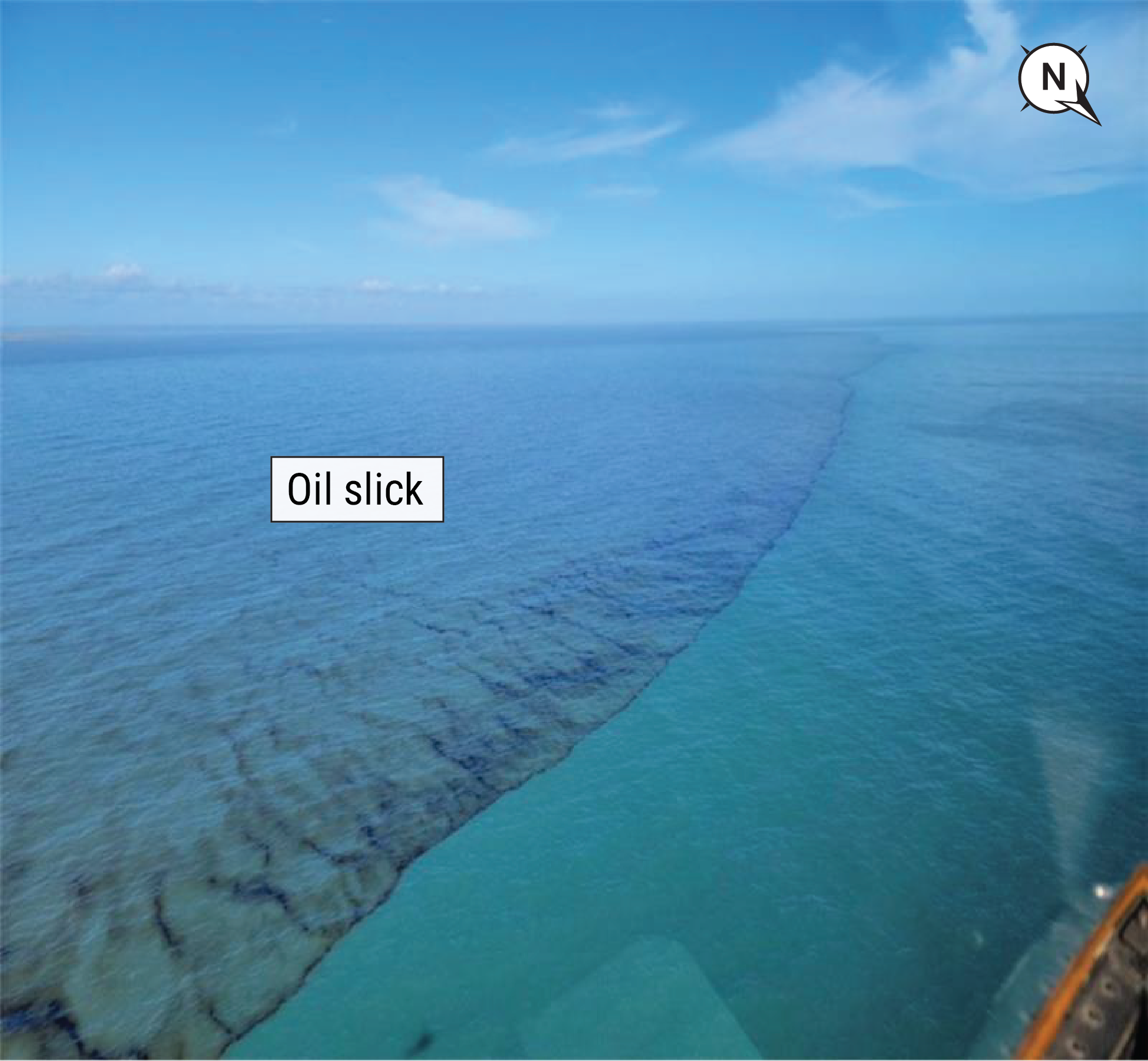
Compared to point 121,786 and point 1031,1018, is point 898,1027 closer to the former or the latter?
point 1031,1018

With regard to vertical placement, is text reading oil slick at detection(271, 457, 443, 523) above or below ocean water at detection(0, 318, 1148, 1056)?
above

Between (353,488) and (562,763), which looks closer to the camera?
(562,763)

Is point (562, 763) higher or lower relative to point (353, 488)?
lower

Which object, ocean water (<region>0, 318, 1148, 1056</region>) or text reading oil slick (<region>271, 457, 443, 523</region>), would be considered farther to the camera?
text reading oil slick (<region>271, 457, 443, 523</region>)

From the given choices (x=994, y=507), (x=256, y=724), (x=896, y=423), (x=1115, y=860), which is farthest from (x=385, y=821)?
(x=896, y=423)
